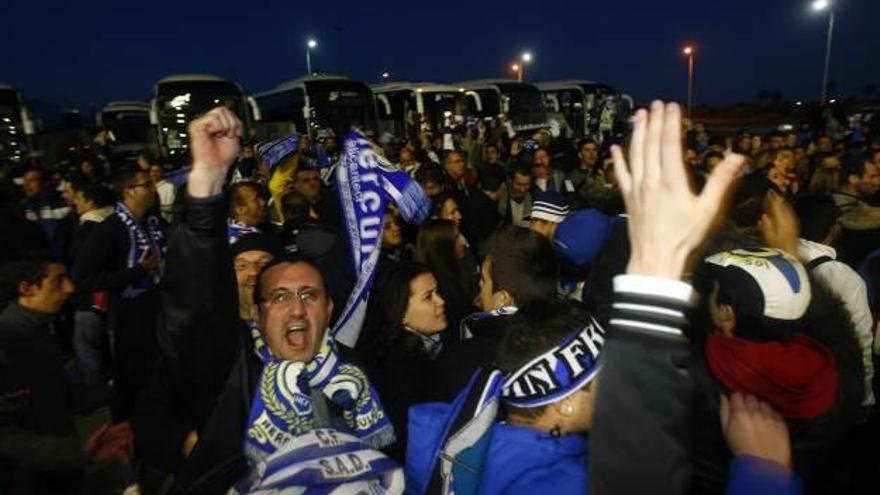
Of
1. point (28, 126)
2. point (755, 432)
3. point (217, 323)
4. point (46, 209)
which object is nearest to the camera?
point (755, 432)

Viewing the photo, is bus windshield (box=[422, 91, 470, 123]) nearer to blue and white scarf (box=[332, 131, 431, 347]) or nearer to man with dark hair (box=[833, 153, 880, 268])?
man with dark hair (box=[833, 153, 880, 268])

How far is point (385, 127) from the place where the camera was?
25.5m

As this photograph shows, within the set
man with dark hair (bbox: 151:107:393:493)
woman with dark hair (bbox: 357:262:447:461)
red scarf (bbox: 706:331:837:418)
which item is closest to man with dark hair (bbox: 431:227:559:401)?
woman with dark hair (bbox: 357:262:447:461)

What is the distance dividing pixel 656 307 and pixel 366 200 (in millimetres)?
3189

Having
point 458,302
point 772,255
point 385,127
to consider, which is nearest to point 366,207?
point 458,302

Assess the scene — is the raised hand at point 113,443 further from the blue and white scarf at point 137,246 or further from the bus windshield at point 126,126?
the bus windshield at point 126,126

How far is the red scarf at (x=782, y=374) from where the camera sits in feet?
6.62

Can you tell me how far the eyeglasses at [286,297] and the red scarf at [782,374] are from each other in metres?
1.60

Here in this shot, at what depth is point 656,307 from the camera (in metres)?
1.14

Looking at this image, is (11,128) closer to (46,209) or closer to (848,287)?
(46,209)

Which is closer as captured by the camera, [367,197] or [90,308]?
[367,197]

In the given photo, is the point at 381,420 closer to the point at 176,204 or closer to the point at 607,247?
the point at 176,204

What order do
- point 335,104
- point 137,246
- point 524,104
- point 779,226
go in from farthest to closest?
point 524,104, point 335,104, point 137,246, point 779,226

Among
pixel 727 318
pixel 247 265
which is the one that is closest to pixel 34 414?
pixel 247 265
